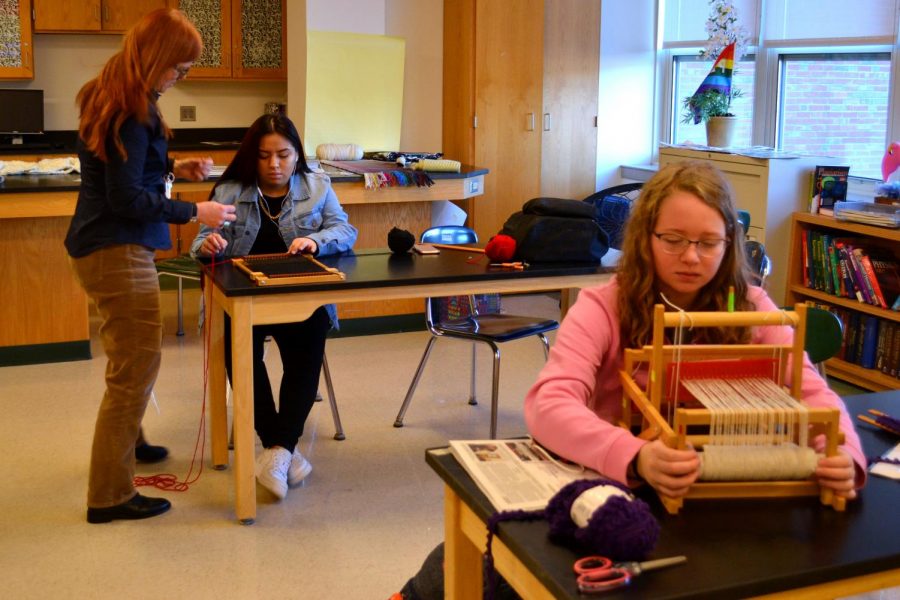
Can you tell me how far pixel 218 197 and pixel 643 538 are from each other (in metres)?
2.27

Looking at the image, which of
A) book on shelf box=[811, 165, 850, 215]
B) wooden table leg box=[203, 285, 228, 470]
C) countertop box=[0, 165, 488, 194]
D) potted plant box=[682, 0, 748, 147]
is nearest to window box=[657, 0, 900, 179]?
potted plant box=[682, 0, 748, 147]

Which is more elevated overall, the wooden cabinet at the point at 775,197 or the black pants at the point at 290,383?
the wooden cabinet at the point at 775,197

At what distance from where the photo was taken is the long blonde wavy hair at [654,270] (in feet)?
5.70

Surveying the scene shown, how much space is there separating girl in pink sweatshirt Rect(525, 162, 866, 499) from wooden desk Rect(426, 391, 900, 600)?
0.17 metres

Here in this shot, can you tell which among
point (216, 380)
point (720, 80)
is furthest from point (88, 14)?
point (216, 380)

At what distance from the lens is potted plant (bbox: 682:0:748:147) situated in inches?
200

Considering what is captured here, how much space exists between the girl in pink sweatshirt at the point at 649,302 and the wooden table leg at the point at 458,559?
0.63ft

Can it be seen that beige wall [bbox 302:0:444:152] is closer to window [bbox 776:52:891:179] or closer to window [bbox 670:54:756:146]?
window [bbox 670:54:756:146]

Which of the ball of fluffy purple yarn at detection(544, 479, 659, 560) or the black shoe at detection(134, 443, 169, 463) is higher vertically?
the ball of fluffy purple yarn at detection(544, 479, 659, 560)

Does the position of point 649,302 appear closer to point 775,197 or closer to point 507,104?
point 775,197

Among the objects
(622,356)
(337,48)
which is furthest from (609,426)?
(337,48)

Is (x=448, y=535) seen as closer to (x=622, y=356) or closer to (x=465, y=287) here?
(x=622, y=356)

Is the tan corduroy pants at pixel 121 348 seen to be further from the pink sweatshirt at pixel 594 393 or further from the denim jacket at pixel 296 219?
the pink sweatshirt at pixel 594 393

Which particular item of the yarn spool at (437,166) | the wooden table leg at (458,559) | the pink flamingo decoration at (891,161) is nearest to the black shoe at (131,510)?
Answer: the wooden table leg at (458,559)
